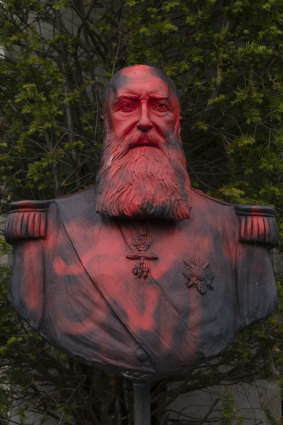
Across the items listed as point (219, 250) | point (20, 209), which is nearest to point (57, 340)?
point (20, 209)

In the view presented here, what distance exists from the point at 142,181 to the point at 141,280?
421 millimetres

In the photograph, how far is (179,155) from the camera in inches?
107

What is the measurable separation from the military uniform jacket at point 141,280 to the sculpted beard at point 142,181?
0.09m

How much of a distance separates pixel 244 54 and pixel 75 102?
132 cm

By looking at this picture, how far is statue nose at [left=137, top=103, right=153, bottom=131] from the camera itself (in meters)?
2.57

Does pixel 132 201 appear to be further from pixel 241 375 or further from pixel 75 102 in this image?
pixel 241 375

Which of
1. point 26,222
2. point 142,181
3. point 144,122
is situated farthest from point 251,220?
point 26,222

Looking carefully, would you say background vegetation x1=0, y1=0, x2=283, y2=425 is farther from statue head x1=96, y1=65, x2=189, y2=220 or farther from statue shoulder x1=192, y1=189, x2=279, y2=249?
statue head x1=96, y1=65, x2=189, y2=220

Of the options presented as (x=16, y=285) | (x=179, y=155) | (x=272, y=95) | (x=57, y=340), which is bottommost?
(x=57, y=340)

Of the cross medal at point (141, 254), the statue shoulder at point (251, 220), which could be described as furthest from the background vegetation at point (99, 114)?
the cross medal at point (141, 254)

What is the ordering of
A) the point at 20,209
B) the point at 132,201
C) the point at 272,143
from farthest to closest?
the point at 272,143
the point at 20,209
the point at 132,201

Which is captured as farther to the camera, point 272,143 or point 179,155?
point 272,143

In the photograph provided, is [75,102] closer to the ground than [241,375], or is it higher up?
higher up

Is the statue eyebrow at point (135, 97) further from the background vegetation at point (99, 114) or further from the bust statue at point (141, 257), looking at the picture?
the background vegetation at point (99, 114)
